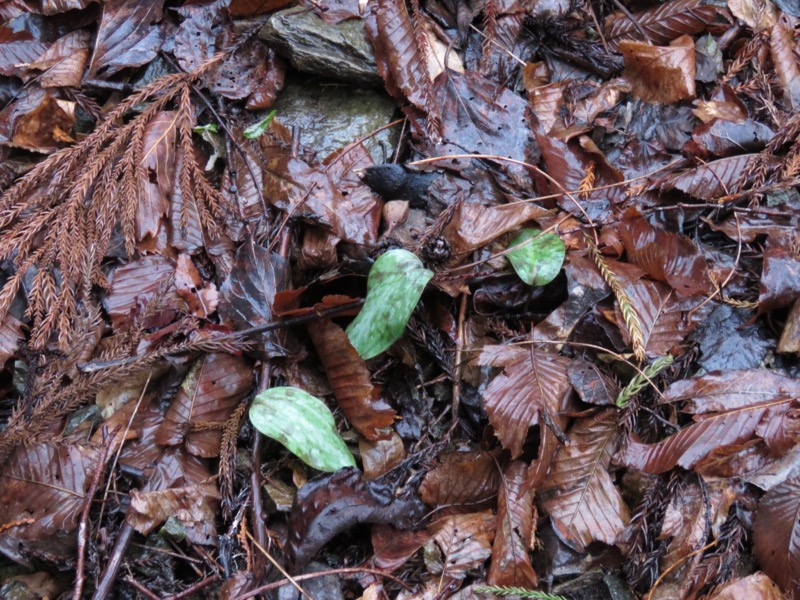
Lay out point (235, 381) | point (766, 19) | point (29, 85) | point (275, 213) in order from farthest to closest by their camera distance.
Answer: point (766, 19) → point (29, 85) → point (275, 213) → point (235, 381)

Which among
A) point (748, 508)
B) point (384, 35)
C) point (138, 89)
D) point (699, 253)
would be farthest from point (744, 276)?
point (138, 89)

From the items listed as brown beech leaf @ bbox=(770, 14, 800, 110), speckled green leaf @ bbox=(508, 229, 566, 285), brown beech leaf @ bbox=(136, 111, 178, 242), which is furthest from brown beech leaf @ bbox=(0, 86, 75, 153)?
brown beech leaf @ bbox=(770, 14, 800, 110)

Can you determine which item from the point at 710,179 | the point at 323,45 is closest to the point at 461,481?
the point at 710,179

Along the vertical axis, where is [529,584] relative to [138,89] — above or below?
below

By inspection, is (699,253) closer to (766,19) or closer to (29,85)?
(766,19)

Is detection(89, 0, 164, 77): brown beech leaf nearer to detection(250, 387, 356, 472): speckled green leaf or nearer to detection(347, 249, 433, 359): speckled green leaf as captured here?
detection(347, 249, 433, 359): speckled green leaf

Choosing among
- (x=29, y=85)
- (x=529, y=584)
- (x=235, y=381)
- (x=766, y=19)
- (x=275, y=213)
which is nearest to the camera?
(x=529, y=584)
